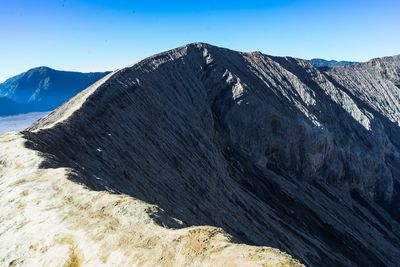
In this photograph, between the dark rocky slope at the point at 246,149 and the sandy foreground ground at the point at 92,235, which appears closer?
the sandy foreground ground at the point at 92,235

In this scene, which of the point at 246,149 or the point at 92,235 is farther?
the point at 246,149

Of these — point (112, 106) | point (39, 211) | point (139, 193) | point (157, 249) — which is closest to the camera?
point (157, 249)

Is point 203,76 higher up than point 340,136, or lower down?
higher up

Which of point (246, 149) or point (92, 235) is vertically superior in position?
point (92, 235)

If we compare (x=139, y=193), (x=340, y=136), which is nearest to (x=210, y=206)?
(x=139, y=193)

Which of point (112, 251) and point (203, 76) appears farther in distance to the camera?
point (203, 76)

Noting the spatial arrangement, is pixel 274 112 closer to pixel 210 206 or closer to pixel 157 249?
pixel 210 206

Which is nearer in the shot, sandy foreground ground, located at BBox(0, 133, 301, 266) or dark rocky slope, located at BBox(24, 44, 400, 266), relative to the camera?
sandy foreground ground, located at BBox(0, 133, 301, 266)

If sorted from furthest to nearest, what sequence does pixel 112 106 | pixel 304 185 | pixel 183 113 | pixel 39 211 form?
1. pixel 304 185
2. pixel 183 113
3. pixel 112 106
4. pixel 39 211
